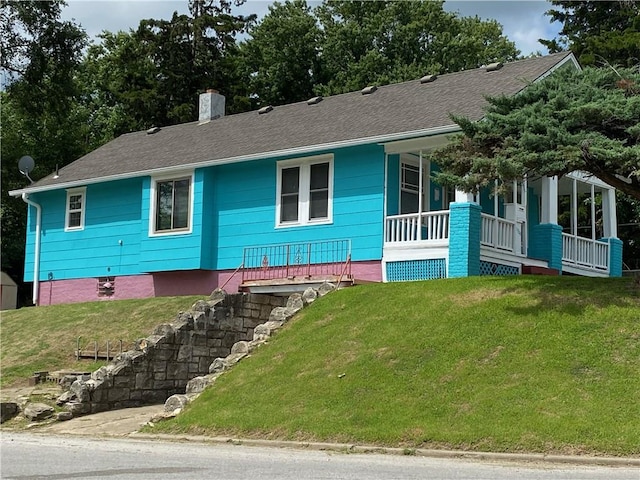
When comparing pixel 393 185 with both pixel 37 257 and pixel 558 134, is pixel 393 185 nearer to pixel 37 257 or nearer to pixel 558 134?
pixel 558 134

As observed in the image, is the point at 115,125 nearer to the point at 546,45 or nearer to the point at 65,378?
the point at 546,45

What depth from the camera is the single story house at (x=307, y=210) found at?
20641 millimetres

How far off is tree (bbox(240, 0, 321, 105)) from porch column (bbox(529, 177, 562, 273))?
26757 millimetres

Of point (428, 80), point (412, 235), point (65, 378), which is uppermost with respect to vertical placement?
point (428, 80)

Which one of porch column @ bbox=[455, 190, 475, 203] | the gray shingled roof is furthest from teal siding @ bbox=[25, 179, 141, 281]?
porch column @ bbox=[455, 190, 475, 203]

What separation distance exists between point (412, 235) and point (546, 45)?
69.2 feet

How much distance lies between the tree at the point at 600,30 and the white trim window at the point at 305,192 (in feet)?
46.3

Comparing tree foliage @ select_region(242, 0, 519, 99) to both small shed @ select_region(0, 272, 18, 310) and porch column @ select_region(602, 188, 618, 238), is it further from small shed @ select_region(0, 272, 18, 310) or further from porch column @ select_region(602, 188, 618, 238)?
porch column @ select_region(602, 188, 618, 238)

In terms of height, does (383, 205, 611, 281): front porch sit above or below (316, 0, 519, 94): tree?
below

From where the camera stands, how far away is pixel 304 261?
22.1 meters

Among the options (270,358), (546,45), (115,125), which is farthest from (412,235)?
(115,125)

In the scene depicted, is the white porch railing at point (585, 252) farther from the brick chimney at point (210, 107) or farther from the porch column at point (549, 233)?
the brick chimney at point (210, 107)

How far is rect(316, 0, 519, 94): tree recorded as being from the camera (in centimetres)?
4525

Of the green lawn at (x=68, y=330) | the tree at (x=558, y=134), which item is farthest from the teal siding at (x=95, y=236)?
the tree at (x=558, y=134)
